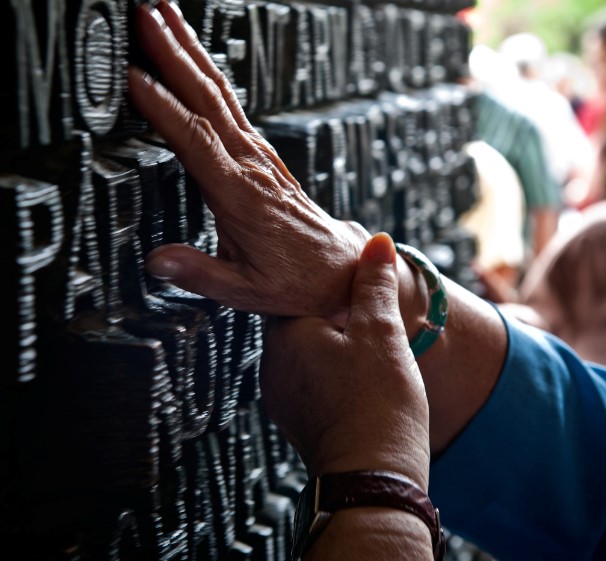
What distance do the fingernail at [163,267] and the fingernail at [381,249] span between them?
0.19 metres

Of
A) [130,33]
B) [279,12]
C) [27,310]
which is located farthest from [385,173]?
[27,310]

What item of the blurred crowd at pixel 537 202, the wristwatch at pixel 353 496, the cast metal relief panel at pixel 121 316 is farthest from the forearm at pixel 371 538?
the blurred crowd at pixel 537 202

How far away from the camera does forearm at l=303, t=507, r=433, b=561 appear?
2.30 feet

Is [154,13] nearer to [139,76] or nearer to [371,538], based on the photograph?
[139,76]

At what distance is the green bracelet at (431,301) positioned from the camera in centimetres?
97

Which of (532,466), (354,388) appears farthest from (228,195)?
(532,466)

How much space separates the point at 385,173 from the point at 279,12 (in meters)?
0.41

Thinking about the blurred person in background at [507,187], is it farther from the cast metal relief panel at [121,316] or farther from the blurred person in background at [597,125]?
the cast metal relief panel at [121,316]

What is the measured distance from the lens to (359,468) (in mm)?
731

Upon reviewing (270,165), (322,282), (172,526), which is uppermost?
(270,165)

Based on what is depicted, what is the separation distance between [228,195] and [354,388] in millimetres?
197

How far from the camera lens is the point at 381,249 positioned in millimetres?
844

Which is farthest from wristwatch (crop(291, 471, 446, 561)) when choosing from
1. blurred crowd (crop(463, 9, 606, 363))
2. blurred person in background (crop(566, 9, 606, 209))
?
blurred person in background (crop(566, 9, 606, 209))

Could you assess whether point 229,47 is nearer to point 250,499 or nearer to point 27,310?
point 27,310
